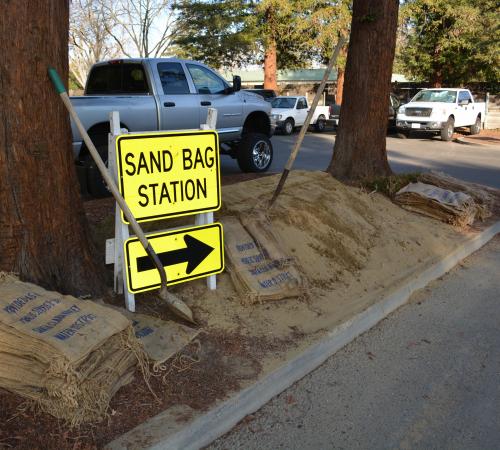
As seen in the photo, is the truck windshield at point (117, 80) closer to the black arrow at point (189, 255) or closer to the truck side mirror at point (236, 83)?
the truck side mirror at point (236, 83)

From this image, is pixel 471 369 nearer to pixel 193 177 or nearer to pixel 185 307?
pixel 185 307

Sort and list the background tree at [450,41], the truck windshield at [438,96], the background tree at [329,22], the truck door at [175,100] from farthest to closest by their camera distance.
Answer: the background tree at [329,22]
the background tree at [450,41]
the truck windshield at [438,96]
the truck door at [175,100]

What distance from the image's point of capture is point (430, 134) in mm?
25844

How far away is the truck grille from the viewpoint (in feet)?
75.9

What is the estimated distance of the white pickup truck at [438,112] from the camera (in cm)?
2309

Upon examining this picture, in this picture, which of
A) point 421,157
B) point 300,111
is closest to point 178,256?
point 421,157

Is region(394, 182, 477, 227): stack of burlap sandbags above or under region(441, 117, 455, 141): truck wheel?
above

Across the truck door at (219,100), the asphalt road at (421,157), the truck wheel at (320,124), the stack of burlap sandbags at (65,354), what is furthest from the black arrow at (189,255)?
the truck wheel at (320,124)

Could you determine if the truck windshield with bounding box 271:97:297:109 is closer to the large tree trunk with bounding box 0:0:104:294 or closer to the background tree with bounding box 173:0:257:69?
the background tree with bounding box 173:0:257:69

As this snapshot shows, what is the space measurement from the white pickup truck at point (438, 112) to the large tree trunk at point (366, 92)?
15.5m

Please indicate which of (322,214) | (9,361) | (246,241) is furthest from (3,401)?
(322,214)

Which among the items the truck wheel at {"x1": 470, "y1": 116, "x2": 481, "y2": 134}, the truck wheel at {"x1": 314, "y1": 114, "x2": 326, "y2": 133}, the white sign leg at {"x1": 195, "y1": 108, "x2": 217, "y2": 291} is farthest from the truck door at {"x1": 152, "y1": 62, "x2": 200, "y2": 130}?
the truck wheel at {"x1": 470, "y1": 116, "x2": 481, "y2": 134}

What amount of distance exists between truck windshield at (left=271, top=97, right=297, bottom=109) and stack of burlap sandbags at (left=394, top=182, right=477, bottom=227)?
57.9 feet

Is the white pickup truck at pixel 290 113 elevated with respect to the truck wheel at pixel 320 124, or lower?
elevated
